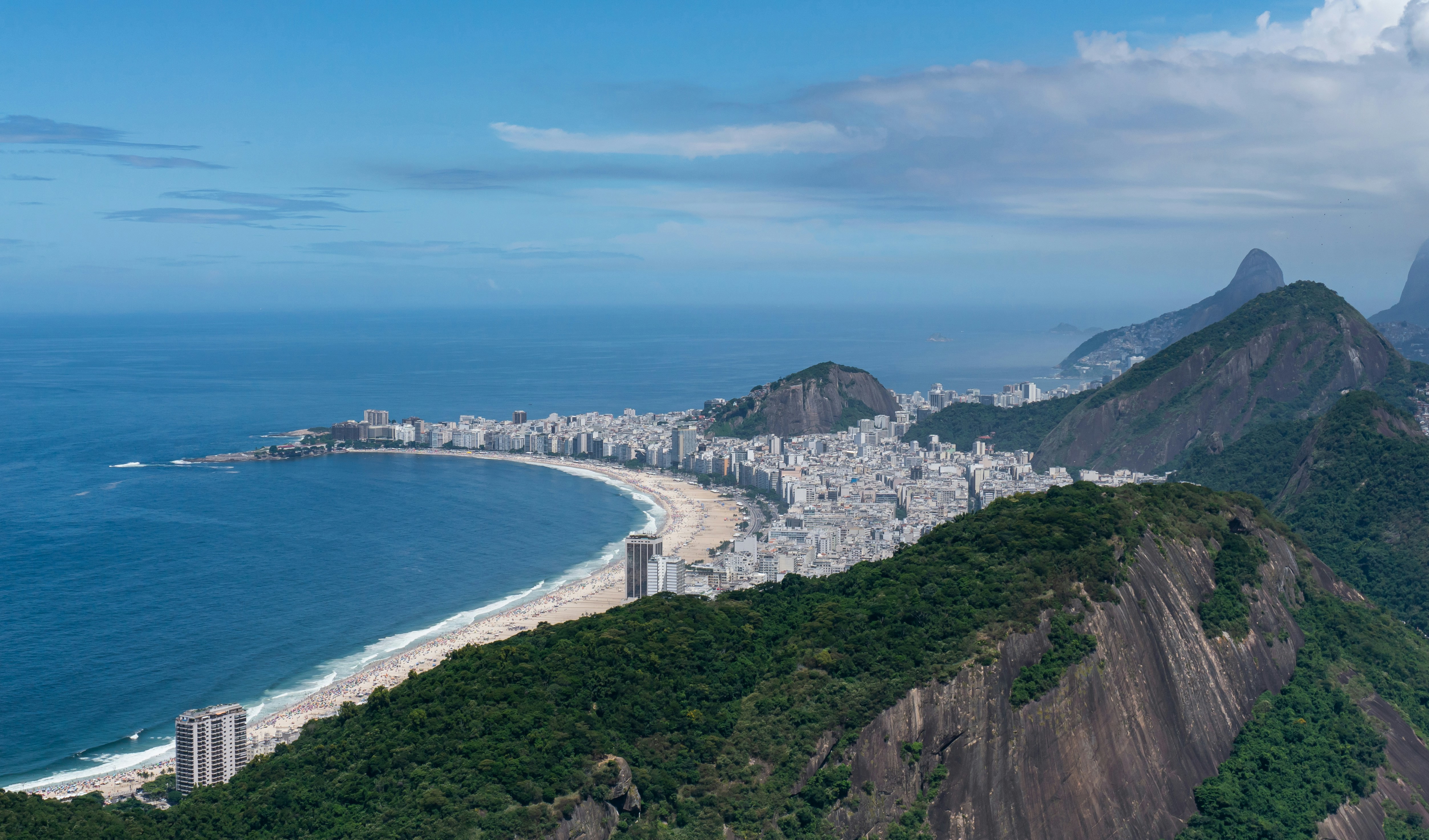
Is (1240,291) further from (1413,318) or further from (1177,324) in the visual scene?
(1413,318)

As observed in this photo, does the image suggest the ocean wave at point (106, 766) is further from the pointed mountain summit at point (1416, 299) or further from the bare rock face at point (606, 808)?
the pointed mountain summit at point (1416, 299)

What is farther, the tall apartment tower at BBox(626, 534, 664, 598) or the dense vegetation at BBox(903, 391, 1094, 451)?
the dense vegetation at BBox(903, 391, 1094, 451)

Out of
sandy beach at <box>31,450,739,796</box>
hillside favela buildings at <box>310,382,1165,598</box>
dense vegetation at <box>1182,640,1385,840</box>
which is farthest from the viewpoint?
hillside favela buildings at <box>310,382,1165,598</box>

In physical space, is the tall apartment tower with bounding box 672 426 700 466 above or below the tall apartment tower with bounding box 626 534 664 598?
above

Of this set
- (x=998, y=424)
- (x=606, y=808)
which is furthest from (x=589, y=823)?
(x=998, y=424)

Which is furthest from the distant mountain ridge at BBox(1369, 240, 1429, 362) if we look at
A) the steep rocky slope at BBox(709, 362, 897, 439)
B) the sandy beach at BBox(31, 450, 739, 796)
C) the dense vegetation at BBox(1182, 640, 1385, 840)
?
the dense vegetation at BBox(1182, 640, 1385, 840)

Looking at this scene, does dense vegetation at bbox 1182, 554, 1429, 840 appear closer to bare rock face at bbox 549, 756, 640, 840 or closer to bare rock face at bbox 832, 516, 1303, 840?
bare rock face at bbox 832, 516, 1303, 840

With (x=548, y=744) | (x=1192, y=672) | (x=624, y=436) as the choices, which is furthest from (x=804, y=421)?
(x=548, y=744)
